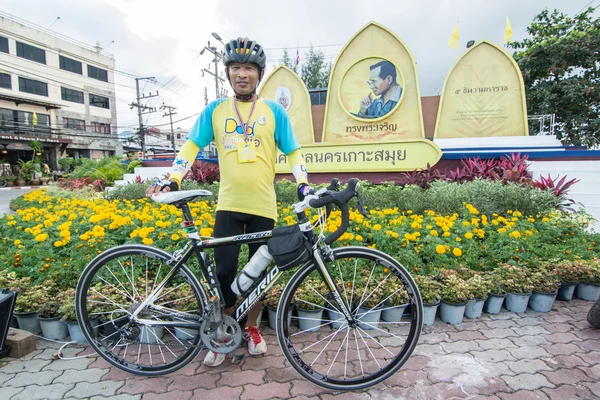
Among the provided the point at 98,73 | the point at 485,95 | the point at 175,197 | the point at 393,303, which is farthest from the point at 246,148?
the point at 98,73

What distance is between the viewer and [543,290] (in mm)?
3051

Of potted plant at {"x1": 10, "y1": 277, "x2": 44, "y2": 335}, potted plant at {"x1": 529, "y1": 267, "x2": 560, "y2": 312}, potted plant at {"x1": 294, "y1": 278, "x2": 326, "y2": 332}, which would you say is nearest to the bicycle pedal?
potted plant at {"x1": 294, "y1": 278, "x2": 326, "y2": 332}

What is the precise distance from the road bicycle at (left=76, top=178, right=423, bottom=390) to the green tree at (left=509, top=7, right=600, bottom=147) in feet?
57.8

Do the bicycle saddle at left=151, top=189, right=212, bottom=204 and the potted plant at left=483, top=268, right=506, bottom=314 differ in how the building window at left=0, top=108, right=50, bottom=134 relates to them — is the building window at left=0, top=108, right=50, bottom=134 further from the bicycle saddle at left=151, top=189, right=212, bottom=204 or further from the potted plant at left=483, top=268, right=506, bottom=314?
the potted plant at left=483, top=268, right=506, bottom=314

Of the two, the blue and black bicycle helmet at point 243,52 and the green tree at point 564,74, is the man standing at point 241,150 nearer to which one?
the blue and black bicycle helmet at point 243,52

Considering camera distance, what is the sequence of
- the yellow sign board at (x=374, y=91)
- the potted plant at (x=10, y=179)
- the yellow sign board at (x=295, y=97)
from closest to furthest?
the yellow sign board at (x=374, y=91) → the yellow sign board at (x=295, y=97) → the potted plant at (x=10, y=179)

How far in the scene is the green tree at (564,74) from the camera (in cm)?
1461

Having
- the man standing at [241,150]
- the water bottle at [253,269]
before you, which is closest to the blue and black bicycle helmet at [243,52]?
the man standing at [241,150]

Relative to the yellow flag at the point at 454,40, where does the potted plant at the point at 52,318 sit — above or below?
below

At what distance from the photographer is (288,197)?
6.40 meters

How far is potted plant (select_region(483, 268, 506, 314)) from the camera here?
3000 millimetres

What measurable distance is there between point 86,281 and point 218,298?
90 cm

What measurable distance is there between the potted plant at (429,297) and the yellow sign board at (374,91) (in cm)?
747

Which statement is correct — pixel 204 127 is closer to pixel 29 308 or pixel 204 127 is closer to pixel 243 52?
pixel 243 52
